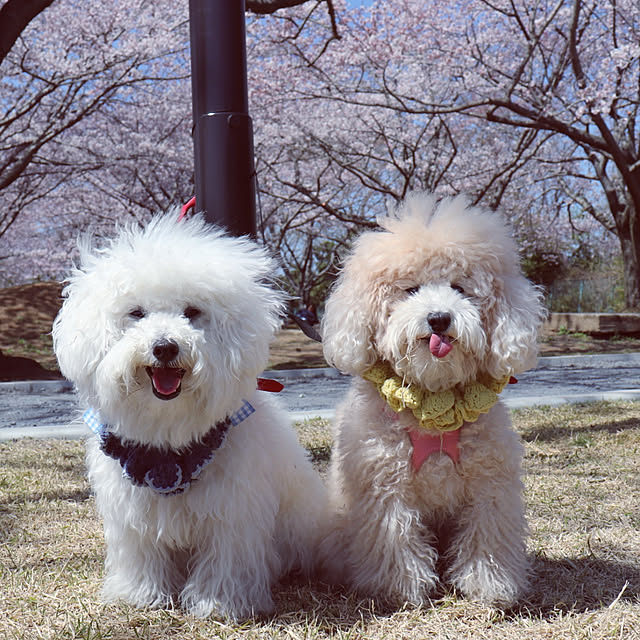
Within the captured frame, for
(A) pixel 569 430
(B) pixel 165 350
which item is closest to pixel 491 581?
(B) pixel 165 350

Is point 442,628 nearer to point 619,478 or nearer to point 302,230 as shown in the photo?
point 619,478

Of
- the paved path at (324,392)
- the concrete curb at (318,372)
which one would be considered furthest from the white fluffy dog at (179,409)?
the concrete curb at (318,372)

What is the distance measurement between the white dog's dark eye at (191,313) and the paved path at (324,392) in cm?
284

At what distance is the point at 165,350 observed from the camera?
1758 mm

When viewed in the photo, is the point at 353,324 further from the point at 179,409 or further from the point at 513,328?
the point at 179,409

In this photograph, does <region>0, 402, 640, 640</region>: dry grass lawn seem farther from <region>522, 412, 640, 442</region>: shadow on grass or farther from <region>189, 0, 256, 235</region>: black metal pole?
<region>189, 0, 256, 235</region>: black metal pole

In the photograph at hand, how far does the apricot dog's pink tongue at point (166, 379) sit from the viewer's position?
5.87 ft

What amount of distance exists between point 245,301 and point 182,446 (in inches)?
18.5

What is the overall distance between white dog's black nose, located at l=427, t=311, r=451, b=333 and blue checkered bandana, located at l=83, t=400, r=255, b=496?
0.70 metres

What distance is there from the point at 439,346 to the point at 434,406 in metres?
0.20

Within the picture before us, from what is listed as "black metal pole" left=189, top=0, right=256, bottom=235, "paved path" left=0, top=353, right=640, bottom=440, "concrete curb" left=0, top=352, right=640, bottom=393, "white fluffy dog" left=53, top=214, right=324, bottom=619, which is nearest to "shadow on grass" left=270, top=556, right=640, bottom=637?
"white fluffy dog" left=53, top=214, right=324, bottom=619

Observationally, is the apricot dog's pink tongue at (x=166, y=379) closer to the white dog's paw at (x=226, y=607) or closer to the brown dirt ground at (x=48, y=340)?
A: the white dog's paw at (x=226, y=607)

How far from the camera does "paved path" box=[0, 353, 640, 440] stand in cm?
540

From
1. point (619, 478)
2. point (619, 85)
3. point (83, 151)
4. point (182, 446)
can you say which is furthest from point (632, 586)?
point (83, 151)
